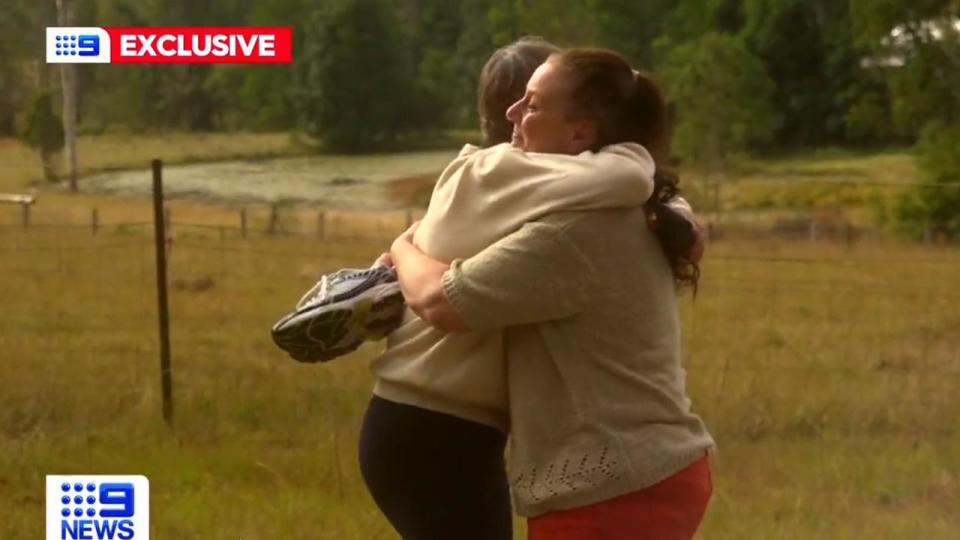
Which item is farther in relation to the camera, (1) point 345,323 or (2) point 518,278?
(1) point 345,323

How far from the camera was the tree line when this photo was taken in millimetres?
3637

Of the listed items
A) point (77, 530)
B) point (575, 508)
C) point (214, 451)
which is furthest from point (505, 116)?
point (214, 451)

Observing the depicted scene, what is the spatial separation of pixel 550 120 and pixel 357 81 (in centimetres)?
212

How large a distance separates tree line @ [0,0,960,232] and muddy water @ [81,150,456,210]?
0.09 metres

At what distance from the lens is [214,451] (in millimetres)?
3967

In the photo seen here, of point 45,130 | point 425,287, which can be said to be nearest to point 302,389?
point 45,130

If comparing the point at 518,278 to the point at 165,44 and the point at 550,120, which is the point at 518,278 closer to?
the point at 550,120

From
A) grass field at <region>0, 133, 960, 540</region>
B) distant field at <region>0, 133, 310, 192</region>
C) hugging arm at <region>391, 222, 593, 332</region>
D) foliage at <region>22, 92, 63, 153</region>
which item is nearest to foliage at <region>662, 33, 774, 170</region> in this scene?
grass field at <region>0, 133, 960, 540</region>

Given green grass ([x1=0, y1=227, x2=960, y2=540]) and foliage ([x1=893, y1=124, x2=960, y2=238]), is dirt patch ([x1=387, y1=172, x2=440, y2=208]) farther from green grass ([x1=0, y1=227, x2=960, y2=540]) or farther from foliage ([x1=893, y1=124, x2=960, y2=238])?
foliage ([x1=893, y1=124, x2=960, y2=238])

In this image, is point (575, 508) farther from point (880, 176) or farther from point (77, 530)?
point (880, 176)

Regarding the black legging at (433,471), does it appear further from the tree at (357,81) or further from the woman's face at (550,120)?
the tree at (357,81)

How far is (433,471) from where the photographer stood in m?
1.59

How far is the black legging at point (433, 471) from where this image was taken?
5.17 feet

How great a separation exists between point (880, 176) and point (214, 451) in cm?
214
